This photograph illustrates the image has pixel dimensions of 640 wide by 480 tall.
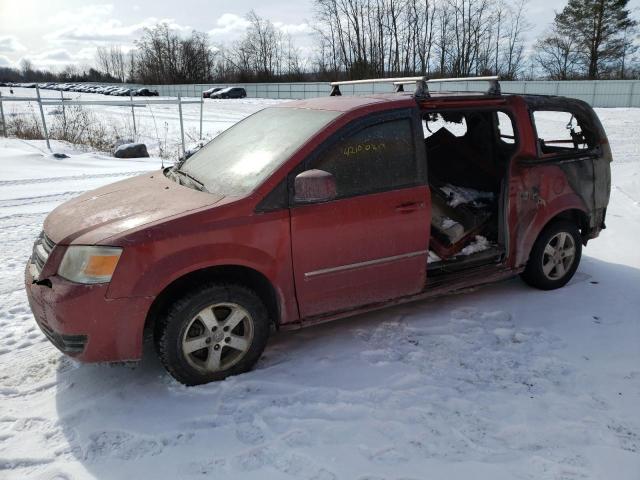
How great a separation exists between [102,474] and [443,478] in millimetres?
1685

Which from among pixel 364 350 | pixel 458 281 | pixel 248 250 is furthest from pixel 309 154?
pixel 458 281

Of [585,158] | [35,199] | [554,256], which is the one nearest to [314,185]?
[554,256]

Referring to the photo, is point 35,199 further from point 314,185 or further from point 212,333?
point 314,185

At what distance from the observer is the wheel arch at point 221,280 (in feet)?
10.3

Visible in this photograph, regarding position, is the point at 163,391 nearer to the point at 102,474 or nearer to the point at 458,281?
the point at 102,474

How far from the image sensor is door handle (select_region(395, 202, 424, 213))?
3.62 meters

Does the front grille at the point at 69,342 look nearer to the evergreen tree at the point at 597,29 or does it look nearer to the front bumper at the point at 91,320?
the front bumper at the point at 91,320

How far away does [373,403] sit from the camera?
3070 mm

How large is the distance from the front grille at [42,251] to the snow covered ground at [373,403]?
76cm

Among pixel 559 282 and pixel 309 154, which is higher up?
pixel 309 154

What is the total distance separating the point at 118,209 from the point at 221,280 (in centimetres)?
85

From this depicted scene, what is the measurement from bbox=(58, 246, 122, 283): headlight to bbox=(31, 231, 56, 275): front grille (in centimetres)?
28

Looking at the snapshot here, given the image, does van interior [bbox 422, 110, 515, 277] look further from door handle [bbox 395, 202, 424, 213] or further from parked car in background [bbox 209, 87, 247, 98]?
parked car in background [bbox 209, 87, 247, 98]

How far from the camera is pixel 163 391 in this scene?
3205 mm
